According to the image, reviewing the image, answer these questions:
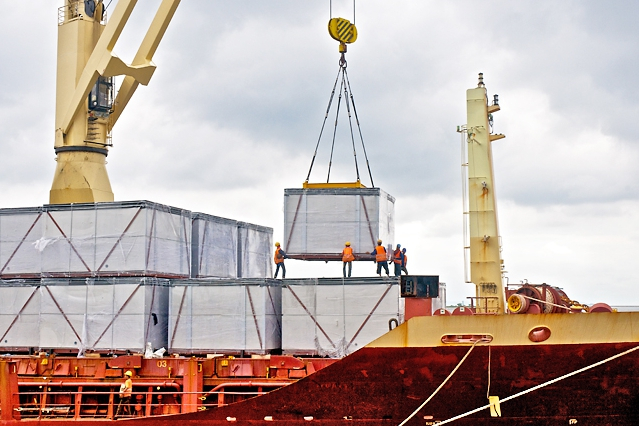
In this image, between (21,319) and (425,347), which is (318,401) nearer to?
(425,347)

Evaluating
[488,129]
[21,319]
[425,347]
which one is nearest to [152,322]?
[21,319]

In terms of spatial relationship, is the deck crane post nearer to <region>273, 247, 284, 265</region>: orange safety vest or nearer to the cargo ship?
the cargo ship

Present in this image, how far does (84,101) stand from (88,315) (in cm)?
909

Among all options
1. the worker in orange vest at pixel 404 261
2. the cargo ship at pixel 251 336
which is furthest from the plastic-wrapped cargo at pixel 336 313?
the worker in orange vest at pixel 404 261

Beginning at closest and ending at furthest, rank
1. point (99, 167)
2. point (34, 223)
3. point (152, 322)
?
1. point (152, 322)
2. point (34, 223)
3. point (99, 167)

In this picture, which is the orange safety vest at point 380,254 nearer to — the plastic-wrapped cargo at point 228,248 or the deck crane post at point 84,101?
the plastic-wrapped cargo at point 228,248

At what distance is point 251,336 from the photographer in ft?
67.8

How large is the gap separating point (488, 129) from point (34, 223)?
14.5 m

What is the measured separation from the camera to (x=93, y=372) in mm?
19641

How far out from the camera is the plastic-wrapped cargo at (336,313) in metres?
19.7

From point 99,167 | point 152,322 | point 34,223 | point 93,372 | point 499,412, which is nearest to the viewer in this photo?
point 499,412

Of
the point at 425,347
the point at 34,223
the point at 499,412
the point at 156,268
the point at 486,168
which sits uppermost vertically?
the point at 486,168

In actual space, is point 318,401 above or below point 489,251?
below

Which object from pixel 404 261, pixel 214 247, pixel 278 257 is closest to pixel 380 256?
pixel 404 261
